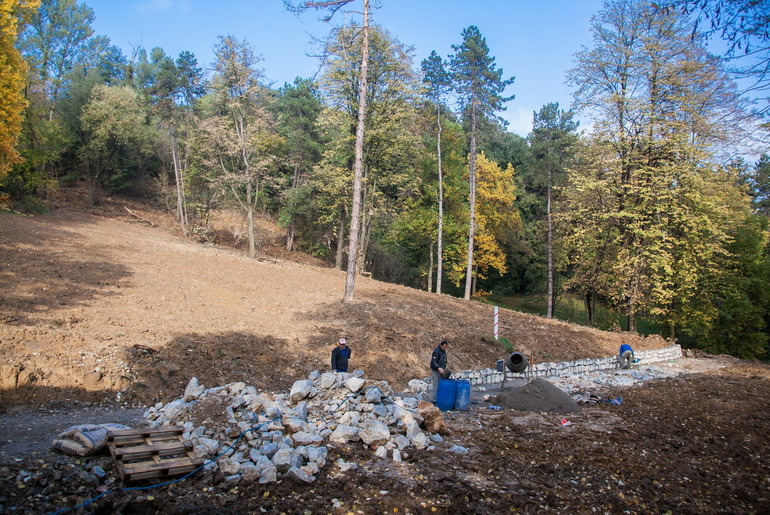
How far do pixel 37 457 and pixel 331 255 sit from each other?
32.2m

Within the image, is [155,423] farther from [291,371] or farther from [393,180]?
[393,180]

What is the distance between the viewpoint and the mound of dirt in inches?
403

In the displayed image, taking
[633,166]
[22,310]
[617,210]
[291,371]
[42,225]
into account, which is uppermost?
[633,166]

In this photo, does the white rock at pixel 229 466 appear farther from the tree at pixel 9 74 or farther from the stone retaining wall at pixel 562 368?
the tree at pixel 9 74

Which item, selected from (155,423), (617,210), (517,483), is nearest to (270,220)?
(617,210)

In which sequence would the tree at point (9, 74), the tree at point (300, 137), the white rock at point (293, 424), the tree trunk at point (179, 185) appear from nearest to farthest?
1. the white rock at point (293, 424)
2. the tree at point (9, 74)
3. the tree at point (300, 137)
4. the tree trunk at point (179, 185)

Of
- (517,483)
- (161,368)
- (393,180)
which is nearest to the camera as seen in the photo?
(517,483)

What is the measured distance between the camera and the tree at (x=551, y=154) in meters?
30.5

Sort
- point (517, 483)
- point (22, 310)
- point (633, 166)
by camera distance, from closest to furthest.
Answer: point (517, 483) → point (22, 310) → point (633, 166)

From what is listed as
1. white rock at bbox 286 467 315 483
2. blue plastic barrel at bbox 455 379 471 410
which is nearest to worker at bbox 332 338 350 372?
blue plastic barrel at bbox 455 379 471 410

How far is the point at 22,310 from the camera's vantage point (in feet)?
34.7

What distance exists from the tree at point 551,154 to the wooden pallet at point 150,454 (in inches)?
1099

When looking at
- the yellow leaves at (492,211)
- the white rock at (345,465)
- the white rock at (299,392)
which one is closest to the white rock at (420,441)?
the white rock at (345,465)

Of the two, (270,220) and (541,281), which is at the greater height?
(270,220)
